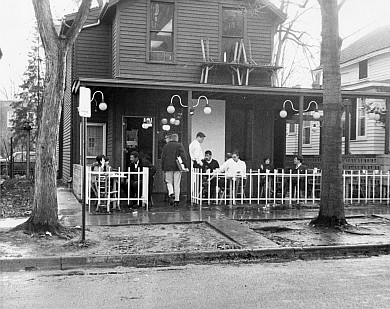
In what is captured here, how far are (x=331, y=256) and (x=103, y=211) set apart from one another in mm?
6313

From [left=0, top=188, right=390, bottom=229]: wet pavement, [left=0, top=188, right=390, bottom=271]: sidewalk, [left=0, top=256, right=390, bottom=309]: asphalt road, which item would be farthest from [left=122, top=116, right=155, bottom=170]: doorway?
[left=0, top=256, right=390, bottom=309]: asphalt road

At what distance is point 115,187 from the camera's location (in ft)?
44.3

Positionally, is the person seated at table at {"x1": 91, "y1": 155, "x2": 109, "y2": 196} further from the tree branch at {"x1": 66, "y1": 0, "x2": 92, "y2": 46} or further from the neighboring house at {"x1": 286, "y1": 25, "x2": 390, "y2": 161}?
the neighboring house at {"x1": 286, "y1": 25, "x2": 390, "y2": 161}

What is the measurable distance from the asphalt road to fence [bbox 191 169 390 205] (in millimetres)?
6284

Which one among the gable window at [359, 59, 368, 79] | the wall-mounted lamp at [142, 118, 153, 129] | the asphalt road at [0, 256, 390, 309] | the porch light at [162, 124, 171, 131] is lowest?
the asphalt road at [0, 256, 390, 309]

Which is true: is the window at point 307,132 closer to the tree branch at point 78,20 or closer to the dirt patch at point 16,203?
the dirt patch at point 16,203

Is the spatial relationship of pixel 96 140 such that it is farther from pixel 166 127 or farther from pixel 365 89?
pixel 365 89

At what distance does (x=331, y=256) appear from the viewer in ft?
29.1

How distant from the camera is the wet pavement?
1165 cm

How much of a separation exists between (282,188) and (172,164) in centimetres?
313

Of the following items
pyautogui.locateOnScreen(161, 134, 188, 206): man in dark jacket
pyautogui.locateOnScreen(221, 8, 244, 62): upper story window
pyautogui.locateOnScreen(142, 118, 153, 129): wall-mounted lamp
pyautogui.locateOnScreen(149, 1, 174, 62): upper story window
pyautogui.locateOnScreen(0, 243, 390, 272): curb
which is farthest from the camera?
pyautogui.locateOnScreen(221, 8, 244, 62): upper story window

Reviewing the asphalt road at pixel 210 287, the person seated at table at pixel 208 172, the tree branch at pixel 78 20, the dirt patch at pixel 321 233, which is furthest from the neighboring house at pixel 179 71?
the asphalt road at pixel 210 287

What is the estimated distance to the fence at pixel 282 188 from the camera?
47.3 feet

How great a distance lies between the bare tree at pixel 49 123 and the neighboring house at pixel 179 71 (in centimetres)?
725
